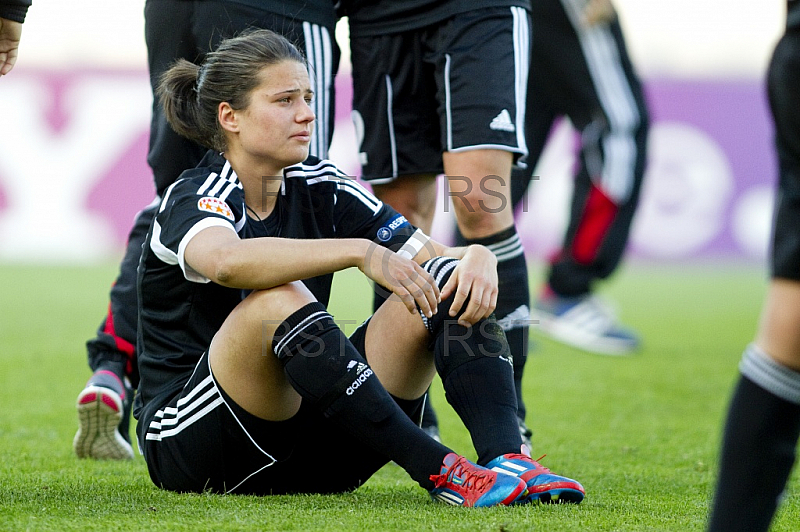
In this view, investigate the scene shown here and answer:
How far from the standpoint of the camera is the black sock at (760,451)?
154cm

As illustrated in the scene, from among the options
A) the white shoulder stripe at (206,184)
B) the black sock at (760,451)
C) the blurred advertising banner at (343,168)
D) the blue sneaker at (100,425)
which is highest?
the white shoulder stripe at (206,184)

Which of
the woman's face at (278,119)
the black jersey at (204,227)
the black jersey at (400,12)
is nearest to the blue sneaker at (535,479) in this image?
the black jersey at (204,227)

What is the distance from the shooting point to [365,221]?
2.70 meters

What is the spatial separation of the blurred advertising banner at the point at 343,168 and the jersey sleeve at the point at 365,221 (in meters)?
9.56

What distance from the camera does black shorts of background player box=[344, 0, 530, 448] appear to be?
311 centimetres

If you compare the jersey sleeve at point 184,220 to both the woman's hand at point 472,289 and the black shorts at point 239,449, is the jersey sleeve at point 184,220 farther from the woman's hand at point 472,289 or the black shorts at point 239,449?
the woman's hand at point 472,289

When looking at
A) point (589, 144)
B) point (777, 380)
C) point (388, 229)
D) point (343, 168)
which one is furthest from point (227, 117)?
point (343, 168)

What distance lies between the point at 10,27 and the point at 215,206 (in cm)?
75

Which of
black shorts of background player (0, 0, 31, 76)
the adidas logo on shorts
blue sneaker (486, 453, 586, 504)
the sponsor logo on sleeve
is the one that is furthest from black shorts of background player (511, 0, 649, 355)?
blue sneaker (486, 453, 586, 504)

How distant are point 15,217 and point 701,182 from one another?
8.24 m

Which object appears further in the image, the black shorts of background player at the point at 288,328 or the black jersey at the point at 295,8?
the black jersey at the point at 295,8

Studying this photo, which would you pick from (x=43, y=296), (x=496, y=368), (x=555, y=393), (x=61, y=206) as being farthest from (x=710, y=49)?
(x=496, y=368)

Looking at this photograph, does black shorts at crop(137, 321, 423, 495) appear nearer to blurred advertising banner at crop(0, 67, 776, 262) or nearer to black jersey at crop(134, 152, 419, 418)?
black jersey at crop(134, 152, 419, 418)

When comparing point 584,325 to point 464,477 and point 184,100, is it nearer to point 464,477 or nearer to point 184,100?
point 184,100
